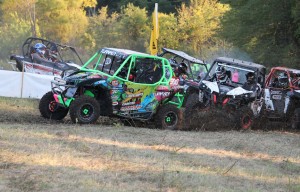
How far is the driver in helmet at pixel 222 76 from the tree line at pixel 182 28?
8144 mm

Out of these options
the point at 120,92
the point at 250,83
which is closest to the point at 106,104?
the point at 120,92

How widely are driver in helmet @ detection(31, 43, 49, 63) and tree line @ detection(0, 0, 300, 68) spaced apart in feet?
31.7

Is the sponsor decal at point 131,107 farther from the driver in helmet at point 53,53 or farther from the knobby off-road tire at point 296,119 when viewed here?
the driver in helmet at point 53,53

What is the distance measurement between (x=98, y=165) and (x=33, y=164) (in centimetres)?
89

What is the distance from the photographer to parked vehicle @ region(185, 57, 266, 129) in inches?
507

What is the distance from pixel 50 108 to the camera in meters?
11.9

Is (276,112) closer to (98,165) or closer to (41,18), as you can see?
(98,165)

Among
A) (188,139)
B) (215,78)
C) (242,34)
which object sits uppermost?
(242,34)

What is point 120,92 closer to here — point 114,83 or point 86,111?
point 114,83

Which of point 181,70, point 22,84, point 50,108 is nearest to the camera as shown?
point 50,108

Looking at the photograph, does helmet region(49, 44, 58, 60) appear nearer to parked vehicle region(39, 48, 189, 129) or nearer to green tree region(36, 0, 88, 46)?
parked vehicle region(39, 48, 189, 129)

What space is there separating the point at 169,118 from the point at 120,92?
1541 mm

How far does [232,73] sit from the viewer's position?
45.7ft

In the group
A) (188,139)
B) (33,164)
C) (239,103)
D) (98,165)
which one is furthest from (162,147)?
(239,103)
